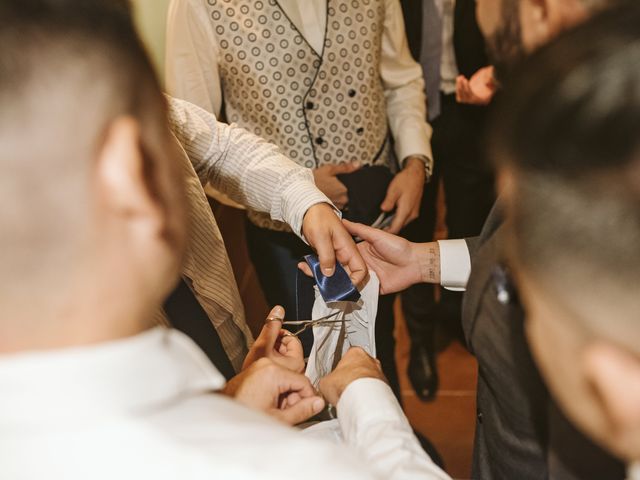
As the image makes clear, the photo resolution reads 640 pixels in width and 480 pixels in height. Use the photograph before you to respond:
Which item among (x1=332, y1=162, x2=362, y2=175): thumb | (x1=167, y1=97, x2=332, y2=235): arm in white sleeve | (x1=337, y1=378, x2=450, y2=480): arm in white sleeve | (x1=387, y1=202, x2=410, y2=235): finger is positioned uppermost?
(x1=167, y1=97, x2=332, y2=235): arm in white sleeve

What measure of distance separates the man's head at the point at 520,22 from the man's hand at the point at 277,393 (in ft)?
1.47

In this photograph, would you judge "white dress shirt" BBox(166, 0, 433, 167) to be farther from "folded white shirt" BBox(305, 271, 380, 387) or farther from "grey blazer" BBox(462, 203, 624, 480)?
"grey blazer" BBox(462, 203, 624, 480)

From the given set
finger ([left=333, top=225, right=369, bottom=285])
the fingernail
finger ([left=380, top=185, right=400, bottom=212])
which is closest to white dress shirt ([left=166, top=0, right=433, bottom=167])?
finger ([left=380, top=185, right=400, bottom=212])

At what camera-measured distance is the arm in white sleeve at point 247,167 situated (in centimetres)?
114

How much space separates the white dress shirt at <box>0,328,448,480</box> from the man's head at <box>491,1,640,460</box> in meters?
0.19

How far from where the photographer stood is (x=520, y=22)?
65 centimetres

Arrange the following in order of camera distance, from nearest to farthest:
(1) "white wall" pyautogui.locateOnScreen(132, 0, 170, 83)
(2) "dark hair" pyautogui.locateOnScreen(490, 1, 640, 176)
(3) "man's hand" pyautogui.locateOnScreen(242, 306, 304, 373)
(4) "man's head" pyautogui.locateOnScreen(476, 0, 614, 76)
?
(2) "dark hair" pyautogui.locateOnScreen(490, 1, 640, 176) → (4) "man's head" pyautogui.locateOnScreen(476, 0, 614, 76) → (3) "man's hand" pyautogui.locateOnScreen(242, 306, 304, 373) → (1) "white wall" pyautogui.locateOnScreen(132, 0, 170, 83)

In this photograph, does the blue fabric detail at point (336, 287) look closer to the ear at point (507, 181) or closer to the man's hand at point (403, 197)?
the man's hand at point (403, 197)

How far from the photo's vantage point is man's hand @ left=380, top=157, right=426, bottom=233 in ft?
4.83

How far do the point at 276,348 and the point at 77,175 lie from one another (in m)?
0.59

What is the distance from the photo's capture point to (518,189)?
45cm

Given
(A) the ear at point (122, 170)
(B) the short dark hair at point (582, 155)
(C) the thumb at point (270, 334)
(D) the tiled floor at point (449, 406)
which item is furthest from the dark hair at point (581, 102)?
(D) the tiled floor at point (449, 406)

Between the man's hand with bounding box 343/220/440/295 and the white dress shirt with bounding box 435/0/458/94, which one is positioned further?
the white dress shirt with bounding box 435/0/458/94

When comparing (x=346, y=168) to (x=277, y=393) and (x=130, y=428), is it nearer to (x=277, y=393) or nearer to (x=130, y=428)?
(x=277, y=393)
